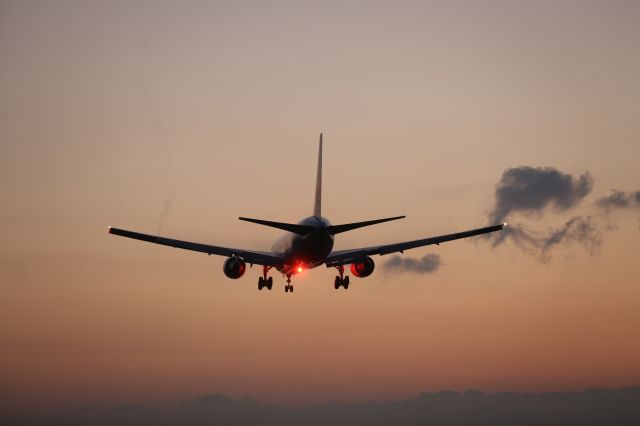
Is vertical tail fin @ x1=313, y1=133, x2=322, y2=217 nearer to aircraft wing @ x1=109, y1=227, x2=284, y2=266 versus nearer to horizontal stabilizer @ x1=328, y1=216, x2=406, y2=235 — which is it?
aircraft wing @ x1=109, y1=227, x2=284, y2=266

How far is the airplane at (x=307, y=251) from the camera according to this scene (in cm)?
7156

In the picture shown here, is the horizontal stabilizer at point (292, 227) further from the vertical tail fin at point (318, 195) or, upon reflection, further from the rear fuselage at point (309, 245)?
the vertical tail fin at point (318, 195)

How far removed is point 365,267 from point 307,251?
9.99 meters

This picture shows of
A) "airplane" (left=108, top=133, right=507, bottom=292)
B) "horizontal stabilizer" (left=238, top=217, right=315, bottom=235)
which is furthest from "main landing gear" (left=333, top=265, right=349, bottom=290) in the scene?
Result: "horizontal stabilizer" (left=238, top=217, right=315, bottom=235)

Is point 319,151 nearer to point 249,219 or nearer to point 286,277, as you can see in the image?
point 286,277

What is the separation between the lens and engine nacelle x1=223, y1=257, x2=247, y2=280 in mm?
80438

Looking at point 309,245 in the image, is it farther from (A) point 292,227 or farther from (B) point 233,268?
(B) point 233,268

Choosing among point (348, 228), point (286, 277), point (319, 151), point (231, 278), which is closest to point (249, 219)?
point (348, 228)

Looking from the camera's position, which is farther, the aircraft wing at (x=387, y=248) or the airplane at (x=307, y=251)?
the aircraft wing at (x=387, y=248)

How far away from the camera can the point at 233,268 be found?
80.4 meters

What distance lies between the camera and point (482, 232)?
8188 cm

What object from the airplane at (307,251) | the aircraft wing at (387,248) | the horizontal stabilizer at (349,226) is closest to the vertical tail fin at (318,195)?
the airplane at (307,251)

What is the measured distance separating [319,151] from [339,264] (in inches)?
693

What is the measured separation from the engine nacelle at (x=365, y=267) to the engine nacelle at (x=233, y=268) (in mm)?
10834
